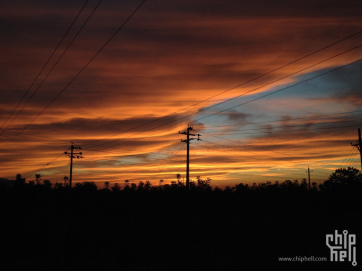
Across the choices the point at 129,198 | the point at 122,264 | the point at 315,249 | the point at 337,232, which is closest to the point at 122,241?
the point at 122,264

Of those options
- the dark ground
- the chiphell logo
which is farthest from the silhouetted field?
the chiphell logo

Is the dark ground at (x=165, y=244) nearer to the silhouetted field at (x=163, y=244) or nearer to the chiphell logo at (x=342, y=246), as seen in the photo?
the silhouetted field at (x=163, y=244)

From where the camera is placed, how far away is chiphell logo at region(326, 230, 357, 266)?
16688 mm

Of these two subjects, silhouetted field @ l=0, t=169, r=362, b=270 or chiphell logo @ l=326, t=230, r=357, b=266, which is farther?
chiphell logo @ l=326, t=230, r=357, b=266

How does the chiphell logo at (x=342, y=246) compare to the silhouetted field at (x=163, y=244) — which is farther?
the chiphell logo at (x=342, y=246)

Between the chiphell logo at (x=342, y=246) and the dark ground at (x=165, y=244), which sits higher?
the chiphell logo at (x=342, y=246)

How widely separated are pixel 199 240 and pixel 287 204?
1798 inches

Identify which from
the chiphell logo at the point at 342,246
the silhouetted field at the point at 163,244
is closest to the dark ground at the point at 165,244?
the silhouetted field at the point at 163,244

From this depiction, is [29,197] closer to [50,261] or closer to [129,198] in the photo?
[129,198]

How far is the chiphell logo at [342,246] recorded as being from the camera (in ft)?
54.7

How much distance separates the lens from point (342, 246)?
1950cm

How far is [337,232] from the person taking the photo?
974 inches

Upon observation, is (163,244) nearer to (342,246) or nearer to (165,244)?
(165,244)

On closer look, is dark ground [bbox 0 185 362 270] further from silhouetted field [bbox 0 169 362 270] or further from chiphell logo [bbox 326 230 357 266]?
chiphell logo [bbox 326 230 357 266]
